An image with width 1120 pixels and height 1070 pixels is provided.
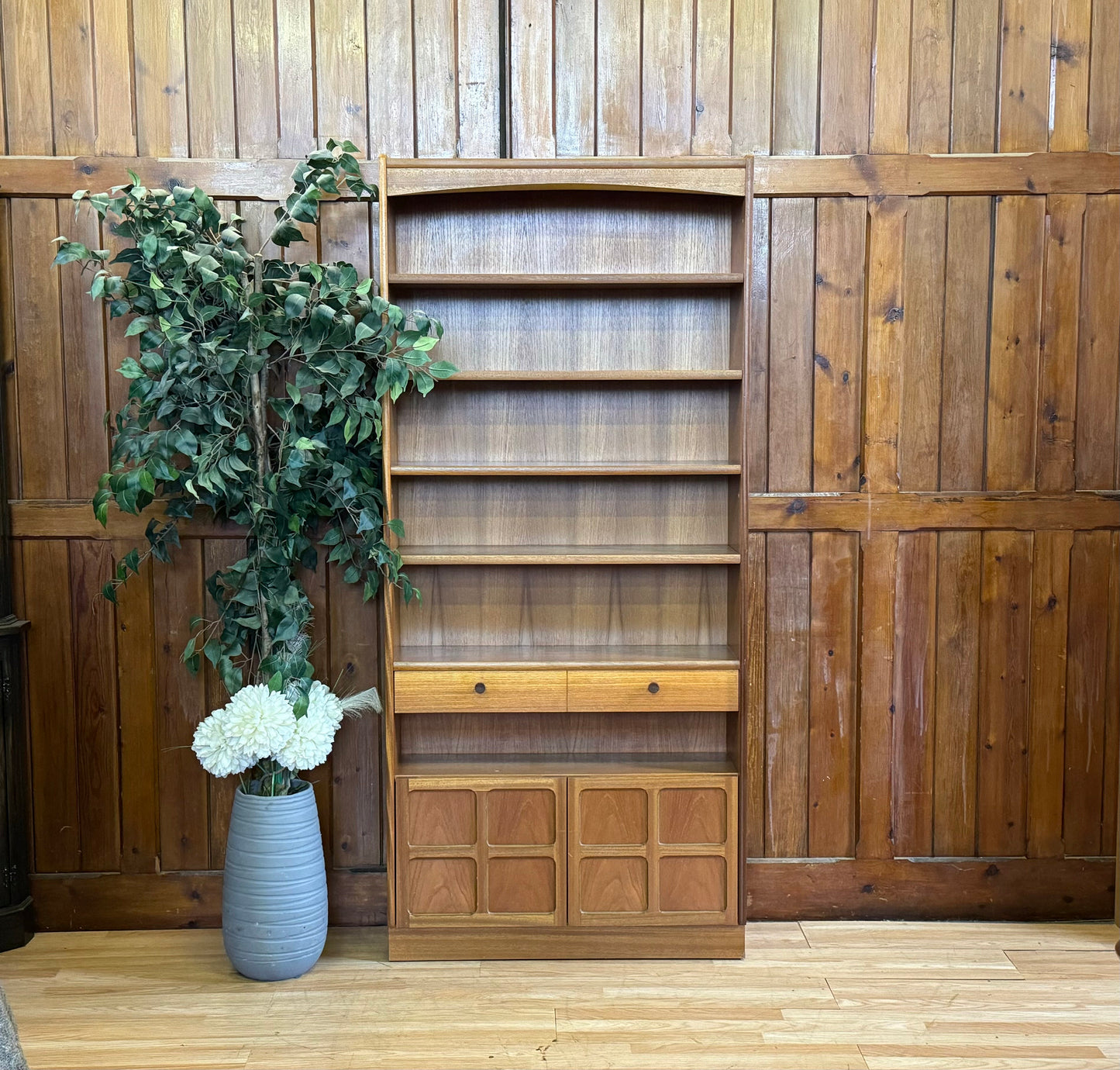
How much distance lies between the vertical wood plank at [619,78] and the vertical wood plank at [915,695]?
158cm

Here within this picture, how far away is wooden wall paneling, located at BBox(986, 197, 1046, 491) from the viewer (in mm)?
3240

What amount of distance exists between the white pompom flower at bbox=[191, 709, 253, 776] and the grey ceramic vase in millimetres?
123

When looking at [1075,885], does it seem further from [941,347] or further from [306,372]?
[306,372]

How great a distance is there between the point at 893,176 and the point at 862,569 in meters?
1.27

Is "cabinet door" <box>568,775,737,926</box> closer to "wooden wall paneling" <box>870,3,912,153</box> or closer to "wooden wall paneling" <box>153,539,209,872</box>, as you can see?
"wooden wall paneling" <box>153,539,209,872</box>

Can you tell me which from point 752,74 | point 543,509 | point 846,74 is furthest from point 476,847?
point 846,74

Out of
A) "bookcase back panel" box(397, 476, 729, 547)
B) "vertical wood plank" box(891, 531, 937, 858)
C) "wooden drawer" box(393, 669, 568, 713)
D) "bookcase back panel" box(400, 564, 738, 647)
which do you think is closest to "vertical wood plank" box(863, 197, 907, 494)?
"vertical wood plank" box(891, 531, 937, 858)

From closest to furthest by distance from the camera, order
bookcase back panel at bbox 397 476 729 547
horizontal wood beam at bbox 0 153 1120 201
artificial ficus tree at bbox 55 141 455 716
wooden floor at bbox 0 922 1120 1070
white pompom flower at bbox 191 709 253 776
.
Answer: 1. wooden floor at bbox 0 922 1120 1070
2. artificial ficus tree at bbox 55 141 455 716
3. white pompom flower at bbox 191 709 253 776
4. horizontal wood beam at bbox 0 153 1120 201
5. bookcase back panel at bbox 397 476 729 547

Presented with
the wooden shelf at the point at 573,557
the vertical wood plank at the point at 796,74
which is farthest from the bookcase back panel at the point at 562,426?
the vertical wood plank at the point at 796,74

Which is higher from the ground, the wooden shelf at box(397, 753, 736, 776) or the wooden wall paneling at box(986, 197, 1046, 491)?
the wooden wall paneling at box(986, 197, 1046, 491)

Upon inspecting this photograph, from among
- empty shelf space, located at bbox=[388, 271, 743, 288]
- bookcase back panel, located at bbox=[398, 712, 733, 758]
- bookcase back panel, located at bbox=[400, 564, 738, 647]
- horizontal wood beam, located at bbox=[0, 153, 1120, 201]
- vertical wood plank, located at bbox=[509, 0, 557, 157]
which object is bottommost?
bookcase back panel, located at bbox=[398, 712, 733, 758]

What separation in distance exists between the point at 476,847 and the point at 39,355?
6.83 feet

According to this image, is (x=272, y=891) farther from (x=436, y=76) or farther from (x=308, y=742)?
(x=436, y=76)

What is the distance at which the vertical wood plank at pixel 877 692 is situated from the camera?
10.9ft
